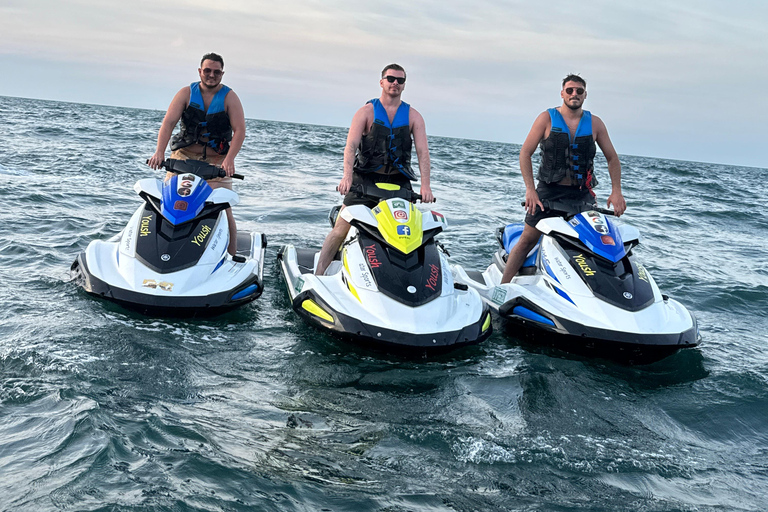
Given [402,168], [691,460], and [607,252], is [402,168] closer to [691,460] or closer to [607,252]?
[607,252]

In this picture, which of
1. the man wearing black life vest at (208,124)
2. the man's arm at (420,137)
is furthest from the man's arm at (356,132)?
the man wearing black life vest at (208,124)

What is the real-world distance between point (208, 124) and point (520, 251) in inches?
126

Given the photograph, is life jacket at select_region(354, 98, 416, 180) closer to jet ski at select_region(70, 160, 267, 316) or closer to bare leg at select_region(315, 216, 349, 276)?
bare leg at select_region(315, 216, 349, 276)

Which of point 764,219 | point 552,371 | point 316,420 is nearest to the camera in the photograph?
point 316,420

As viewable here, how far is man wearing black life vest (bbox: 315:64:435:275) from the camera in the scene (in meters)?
6.19

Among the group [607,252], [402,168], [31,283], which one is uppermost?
[402,168]

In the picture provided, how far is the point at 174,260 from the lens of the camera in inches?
215

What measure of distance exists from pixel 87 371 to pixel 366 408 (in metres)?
1.78

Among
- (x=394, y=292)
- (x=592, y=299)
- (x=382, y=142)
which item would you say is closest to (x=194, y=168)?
(x=382, y=142)

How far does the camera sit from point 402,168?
635cm

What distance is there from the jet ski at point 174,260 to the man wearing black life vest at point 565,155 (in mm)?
2614

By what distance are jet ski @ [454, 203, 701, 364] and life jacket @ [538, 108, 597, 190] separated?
31 cm

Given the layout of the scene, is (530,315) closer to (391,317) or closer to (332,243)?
(391,317)

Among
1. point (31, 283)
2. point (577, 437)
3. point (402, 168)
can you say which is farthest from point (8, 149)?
point (577, 437)
